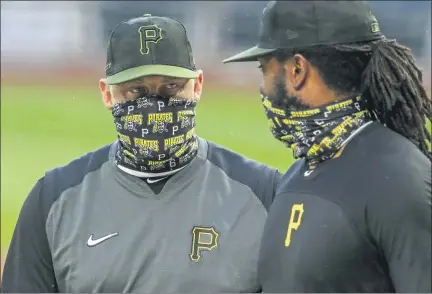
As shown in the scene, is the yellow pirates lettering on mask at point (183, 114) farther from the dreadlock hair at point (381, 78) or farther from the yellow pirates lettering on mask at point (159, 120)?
the dreadlock hair at point (381, 78)

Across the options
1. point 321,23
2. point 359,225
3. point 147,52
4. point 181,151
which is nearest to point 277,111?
point 321,23

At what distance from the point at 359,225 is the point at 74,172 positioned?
1.36 m

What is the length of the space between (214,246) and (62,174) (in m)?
0.68

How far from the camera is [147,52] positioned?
140 inches

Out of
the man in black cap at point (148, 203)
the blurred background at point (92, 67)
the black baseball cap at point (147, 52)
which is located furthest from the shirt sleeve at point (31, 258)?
the blurred background at point (92, 67)

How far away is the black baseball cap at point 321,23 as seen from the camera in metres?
2.77

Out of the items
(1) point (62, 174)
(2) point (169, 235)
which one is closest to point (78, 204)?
(1) point (62, 174)

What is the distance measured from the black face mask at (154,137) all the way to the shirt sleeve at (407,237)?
1.14m

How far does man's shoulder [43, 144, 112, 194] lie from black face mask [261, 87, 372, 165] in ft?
3.28

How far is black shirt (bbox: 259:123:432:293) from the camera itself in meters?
2.53

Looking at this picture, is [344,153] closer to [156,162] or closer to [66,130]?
[156,162]

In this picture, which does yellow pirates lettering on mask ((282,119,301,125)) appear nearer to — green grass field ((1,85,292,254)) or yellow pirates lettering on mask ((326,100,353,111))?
yellow pirates lettering on mask ((326,100,353,111))

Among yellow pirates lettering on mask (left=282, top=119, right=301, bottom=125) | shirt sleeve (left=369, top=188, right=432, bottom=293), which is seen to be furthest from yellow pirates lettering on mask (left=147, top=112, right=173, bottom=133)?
shirt sleeve (left=369, top=188, right=432, bottom=293)

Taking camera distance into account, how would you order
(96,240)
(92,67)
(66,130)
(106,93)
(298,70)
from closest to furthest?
(298,70), (96,240), (106,93), (66,130), (92,67)
